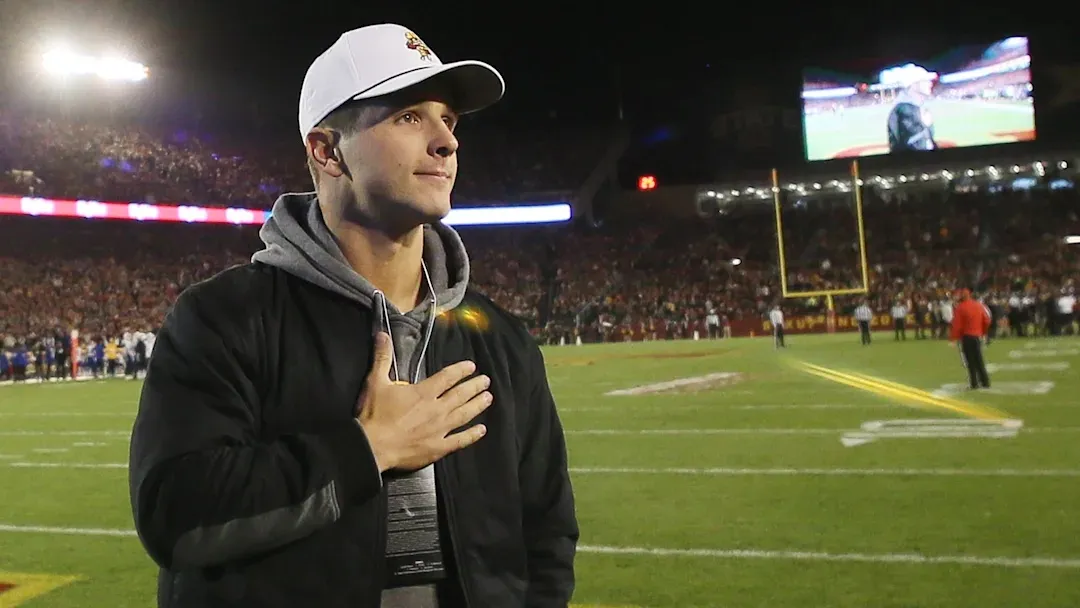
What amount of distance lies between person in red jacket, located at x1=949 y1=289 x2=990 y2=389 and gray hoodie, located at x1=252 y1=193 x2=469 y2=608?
11.5m

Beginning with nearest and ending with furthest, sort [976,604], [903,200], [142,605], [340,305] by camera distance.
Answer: [340,305]
[976,604]
[142,605]
[903,200]

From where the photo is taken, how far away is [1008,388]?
11.9 m

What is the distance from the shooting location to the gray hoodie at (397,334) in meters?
1.64

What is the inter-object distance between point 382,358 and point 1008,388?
12.2 metres

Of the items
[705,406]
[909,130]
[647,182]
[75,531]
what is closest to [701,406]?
[705,406]

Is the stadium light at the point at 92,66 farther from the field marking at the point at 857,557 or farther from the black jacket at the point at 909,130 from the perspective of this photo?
the field marking at the point at 857,557

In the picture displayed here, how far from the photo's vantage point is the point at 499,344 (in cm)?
190

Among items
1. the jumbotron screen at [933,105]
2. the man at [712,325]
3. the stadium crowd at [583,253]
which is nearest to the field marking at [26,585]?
the stadium crowd at [583,253]

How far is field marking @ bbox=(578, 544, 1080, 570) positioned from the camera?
4754 millimetres

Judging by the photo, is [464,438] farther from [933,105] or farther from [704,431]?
[933,105]

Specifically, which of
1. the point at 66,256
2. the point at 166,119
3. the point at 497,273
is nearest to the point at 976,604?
the point at 66,256

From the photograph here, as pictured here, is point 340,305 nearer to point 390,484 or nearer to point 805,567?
point 390,484

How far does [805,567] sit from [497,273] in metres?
36.2

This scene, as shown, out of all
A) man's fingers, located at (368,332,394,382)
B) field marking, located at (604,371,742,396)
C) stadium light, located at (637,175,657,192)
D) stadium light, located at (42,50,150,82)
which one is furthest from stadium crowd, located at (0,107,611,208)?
man's fingers, located at (368,332,394,382)
